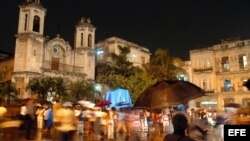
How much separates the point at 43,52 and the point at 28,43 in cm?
294

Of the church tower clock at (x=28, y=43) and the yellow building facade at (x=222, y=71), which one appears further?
the yellow building facade at (x=222, y=71)

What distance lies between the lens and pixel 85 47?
43.3 m

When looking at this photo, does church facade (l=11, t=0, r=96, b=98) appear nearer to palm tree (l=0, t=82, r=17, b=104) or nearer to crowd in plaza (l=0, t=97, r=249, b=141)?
palm tree (l=0, t=82, r=17, b=104)

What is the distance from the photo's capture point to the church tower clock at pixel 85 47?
141ft

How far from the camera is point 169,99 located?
7.06 metres

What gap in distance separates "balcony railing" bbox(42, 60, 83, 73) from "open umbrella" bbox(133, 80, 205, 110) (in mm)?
32472

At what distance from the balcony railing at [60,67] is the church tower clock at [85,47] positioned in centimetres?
101

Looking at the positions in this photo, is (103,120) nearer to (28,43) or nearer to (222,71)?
(28,43)

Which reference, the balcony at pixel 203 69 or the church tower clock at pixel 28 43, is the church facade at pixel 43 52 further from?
the balcony at pixel 203 69

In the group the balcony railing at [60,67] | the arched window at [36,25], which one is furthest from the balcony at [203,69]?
the arched window at [36,25]

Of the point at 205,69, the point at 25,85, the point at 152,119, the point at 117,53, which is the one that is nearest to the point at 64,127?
the point at 152,119

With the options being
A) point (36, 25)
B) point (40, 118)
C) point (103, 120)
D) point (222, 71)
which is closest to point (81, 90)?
point (36, 25)

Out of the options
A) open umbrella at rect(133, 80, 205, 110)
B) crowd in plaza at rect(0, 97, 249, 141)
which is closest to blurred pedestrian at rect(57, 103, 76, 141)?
crowd in plaza at rect(0, 97, 249, 141)

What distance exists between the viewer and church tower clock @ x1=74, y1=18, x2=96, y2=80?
A: 43062 millimetres
